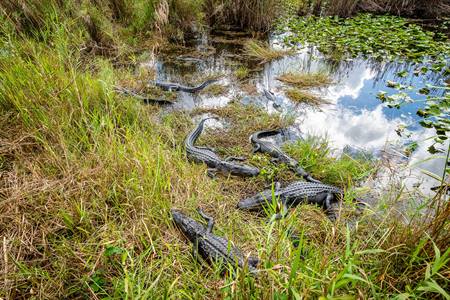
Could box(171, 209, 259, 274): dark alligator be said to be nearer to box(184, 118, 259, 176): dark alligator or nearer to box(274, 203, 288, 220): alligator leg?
box(274, 203, 288, 220): alligator leg

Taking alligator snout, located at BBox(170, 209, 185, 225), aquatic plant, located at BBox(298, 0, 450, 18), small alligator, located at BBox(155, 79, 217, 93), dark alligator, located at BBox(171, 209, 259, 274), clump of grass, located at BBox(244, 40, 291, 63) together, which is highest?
aquatic plant, located at BBox(298, 0, 450, 18)

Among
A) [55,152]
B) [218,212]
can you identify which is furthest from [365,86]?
[55,152]

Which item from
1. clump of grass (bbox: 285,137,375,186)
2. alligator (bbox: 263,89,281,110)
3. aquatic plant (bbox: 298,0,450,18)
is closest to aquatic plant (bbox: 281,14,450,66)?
aquatic plant (bbox: 298,0,450,18)

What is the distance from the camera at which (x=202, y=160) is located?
11.5 feet

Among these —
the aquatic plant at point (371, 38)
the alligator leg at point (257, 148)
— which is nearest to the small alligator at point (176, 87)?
the alligator leg at point (257, 148)

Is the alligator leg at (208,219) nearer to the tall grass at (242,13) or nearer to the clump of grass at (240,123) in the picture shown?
the clump of grass at (240,123)

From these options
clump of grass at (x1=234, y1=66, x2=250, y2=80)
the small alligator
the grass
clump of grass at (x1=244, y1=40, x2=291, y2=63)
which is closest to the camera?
the grass

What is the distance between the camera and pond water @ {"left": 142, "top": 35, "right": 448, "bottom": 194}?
3.92 meters

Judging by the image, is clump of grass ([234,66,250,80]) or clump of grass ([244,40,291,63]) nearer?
clump of grass ([234,66,250,80])

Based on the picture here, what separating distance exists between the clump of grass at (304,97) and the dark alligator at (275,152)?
1.37 m

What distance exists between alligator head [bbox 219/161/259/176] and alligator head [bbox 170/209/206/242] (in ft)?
3.72

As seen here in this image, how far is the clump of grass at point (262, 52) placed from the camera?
6.68 meters

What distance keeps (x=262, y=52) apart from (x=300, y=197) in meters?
4.82

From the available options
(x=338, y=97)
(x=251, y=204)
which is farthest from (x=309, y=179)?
(x=338, y=97)
